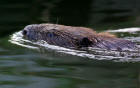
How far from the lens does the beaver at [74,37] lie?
4694 mm

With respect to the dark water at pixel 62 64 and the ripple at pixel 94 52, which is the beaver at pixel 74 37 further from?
the dark water at pixel 62 64

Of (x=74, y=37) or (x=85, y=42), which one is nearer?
(x=85, y=42)

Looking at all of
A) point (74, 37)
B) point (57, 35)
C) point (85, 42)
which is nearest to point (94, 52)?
point (85, 42)

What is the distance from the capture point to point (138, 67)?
154 inches

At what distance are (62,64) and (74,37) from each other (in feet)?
2.82

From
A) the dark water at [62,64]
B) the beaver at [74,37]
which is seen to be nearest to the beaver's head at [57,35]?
the beaver at [74,37]

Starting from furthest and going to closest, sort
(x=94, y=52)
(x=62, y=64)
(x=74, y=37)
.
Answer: (x=74, y=37) < (x=94, y=52) < (x=62, y=64)

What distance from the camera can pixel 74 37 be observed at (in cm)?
500

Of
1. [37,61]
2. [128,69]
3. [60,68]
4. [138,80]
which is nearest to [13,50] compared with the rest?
[37,61]

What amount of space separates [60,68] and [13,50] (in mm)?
1065

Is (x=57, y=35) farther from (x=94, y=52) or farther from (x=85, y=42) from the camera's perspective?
(x=94, y=52)

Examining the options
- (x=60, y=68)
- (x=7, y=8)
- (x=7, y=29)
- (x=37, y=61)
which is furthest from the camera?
(x=7, y=8)

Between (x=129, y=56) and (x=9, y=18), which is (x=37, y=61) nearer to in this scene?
(x=129, y=56)

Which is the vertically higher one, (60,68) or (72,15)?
(72,15)
